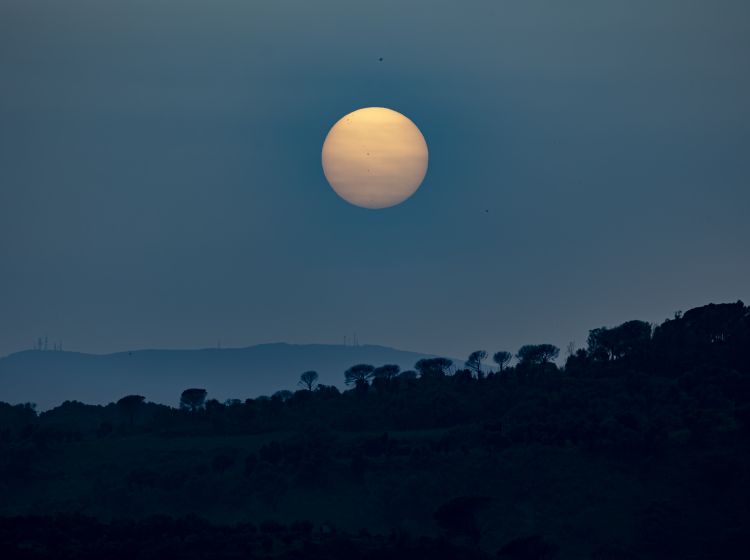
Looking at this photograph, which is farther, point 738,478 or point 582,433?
point 582,433

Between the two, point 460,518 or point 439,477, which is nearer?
point 460,518

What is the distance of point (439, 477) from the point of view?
15362 centimetres

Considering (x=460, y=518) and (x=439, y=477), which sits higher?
(x=439, y=477)

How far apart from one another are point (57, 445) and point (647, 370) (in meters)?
82.9

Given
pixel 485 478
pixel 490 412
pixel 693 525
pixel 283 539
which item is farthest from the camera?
pixel 490 412

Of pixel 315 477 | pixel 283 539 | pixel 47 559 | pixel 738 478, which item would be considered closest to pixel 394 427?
pixel 315 477

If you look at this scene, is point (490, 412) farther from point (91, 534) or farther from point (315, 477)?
point (91, 534)

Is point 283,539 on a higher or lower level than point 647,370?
lower

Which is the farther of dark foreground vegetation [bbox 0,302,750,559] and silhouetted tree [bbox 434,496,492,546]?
silhouetted tree [bbox 434,496,492,546]

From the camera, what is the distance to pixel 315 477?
162250 mm

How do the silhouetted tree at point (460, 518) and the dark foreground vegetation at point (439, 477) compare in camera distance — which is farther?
the silhouetted tree at point (460, 518)

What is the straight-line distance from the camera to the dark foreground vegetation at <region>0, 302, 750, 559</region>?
123m

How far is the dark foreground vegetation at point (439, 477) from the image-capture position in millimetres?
122688

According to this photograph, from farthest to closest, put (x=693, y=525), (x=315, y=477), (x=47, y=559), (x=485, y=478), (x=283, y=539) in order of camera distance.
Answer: (x=315, y=477), (x=485, y=478), (x=693, y=525), (x=283, y=539), (x=47, y=559)
